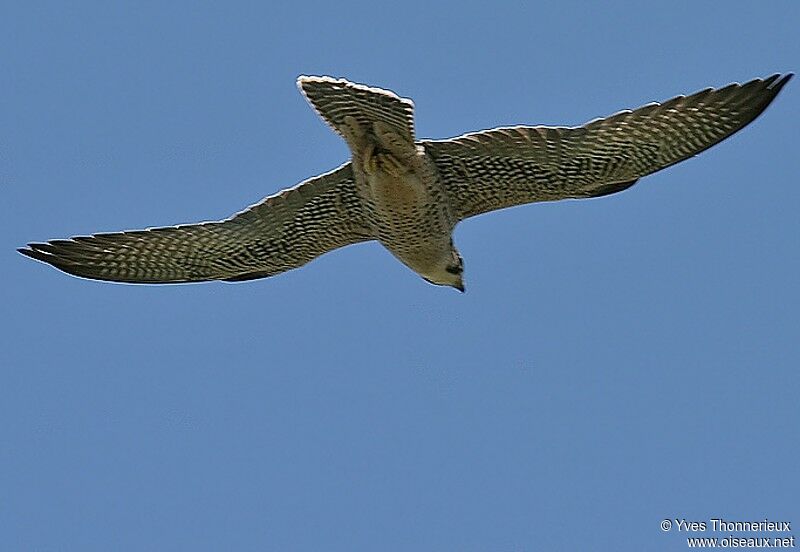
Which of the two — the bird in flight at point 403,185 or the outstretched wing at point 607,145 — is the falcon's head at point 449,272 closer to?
the bird in flight at point 403,185

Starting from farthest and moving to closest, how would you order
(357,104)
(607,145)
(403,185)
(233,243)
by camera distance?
(233,243)
(403,185)
(607,145)
(357,104)

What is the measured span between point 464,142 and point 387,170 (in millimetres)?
796

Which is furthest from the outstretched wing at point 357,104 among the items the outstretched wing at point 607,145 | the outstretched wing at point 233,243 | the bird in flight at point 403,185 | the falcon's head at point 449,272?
the falcon's head at point 449,272

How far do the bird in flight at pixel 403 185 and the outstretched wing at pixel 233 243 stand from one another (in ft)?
0.03

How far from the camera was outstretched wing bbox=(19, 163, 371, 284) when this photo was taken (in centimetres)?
1614

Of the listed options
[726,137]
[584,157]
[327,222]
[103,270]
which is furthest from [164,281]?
[726,137]

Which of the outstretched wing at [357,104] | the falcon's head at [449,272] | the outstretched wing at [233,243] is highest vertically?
the outstretched wing at [357,104]

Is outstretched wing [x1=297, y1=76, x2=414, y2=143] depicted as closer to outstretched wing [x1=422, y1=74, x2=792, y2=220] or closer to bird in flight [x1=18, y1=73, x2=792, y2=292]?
bird in flight [x1=18, y1=73, x2=792, y2=292]

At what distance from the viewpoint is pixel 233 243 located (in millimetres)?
16391

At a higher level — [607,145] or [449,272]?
[607,145]

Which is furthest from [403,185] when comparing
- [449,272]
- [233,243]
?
[233,243]

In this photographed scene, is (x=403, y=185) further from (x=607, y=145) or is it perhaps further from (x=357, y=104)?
(x=607, y=145)

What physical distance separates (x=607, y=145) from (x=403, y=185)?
199cm

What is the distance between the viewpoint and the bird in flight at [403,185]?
15.2 m
